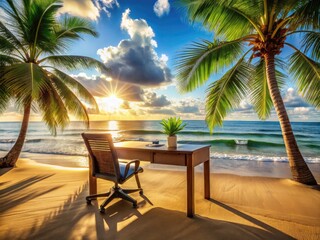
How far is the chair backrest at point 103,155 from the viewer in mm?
2510

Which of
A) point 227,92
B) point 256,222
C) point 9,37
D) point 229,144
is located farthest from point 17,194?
point 229,144

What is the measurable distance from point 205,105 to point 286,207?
2.91 m

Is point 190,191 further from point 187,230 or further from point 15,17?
point 15,17

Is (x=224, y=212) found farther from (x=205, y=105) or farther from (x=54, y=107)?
(x=54, y=107)

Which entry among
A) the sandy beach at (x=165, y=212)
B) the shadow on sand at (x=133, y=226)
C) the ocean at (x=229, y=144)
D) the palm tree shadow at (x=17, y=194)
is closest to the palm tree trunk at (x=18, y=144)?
the sandy beach at (x=165, y=212)

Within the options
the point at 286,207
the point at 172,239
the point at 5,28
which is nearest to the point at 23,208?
the point at 172,239

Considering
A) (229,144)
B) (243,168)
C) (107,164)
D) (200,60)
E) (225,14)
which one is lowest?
(243,168)

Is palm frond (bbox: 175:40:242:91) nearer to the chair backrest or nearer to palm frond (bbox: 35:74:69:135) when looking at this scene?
the chair backrest

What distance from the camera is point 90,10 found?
5508mm

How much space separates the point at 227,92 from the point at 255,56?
999mm

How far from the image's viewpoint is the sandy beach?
204 centimetres

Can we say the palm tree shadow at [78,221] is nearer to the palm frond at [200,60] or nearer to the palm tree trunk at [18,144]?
the palm frond at [200,60]

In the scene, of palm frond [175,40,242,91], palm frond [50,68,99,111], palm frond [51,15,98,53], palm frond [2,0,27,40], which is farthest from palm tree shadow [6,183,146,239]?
palm frond [51,15,98,53]

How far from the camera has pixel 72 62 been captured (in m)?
5.71
